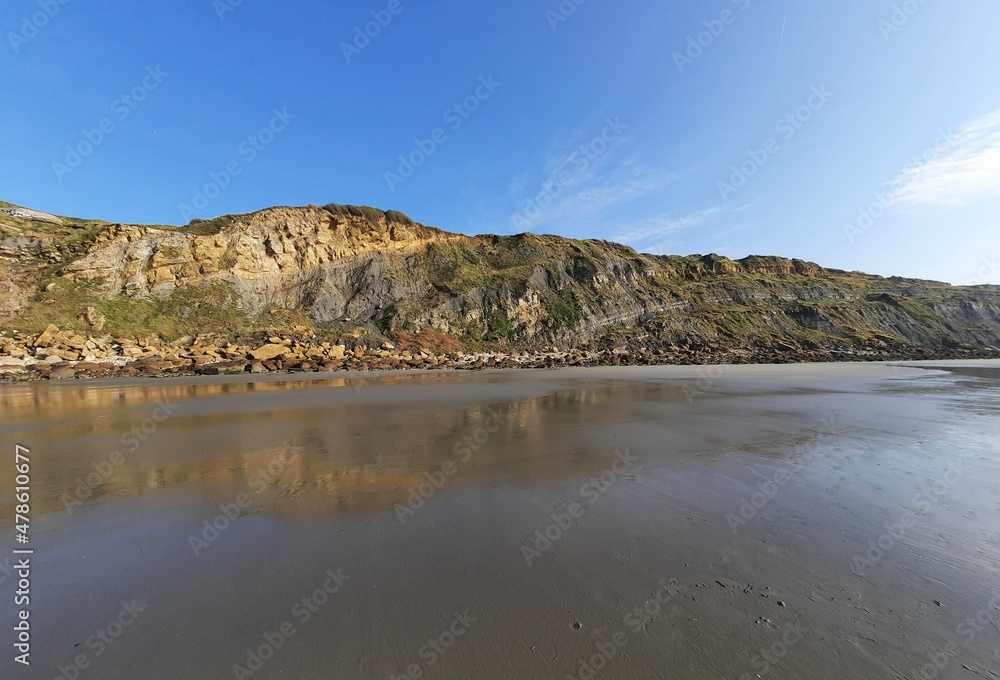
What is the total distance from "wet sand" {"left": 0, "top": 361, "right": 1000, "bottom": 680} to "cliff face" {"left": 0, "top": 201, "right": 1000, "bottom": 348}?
89.0 feet

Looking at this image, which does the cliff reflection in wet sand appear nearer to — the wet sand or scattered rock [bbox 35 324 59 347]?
the wet sand

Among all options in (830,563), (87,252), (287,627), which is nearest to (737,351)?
(830,563)

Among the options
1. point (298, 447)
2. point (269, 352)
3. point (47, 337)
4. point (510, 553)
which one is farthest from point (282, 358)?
point (510, 553)

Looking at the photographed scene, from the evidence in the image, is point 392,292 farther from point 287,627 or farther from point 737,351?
point 287,627

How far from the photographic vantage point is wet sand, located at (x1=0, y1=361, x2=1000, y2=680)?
233 centimetres

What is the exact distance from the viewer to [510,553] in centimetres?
356

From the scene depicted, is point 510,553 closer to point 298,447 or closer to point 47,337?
point 298,447

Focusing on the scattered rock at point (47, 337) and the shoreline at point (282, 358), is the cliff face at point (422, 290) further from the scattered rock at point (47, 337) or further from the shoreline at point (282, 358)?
the shoreline at point (282, 358)

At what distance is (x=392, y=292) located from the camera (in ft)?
126

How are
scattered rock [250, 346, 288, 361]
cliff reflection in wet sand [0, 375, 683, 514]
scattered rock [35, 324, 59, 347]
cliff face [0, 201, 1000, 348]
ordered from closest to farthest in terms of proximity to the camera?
cliff reflection in wet sand [0, 375, 683, 514] → scattered rock [35, 324, 59, 347] → scattered rock [250, 346, 288, 361] → cliff face [0, 201, 1000, 348]

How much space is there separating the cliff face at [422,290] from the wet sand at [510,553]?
2713cm

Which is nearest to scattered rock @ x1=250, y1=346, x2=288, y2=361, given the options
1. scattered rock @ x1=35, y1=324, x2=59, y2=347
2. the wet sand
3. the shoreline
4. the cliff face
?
the shoreline

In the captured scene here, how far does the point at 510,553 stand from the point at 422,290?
3751cm

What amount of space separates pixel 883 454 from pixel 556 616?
730 cm
